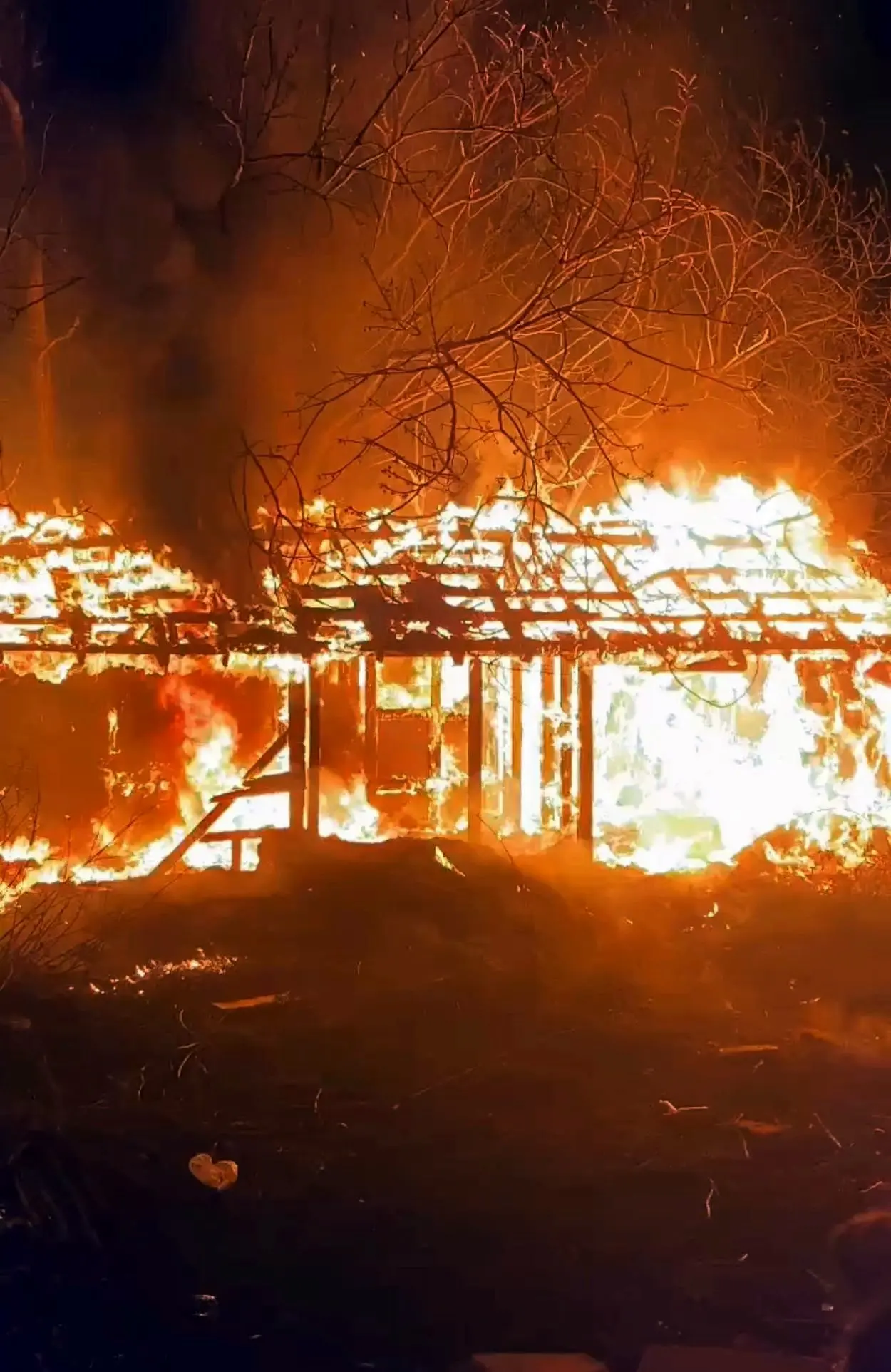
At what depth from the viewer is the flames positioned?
997 cm

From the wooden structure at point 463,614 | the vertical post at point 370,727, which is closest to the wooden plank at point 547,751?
the wooden structure at point 463,614

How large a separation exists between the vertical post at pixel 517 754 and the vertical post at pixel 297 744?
9.16 ft

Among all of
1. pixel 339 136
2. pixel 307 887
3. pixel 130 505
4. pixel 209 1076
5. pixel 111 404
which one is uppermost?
pixel 339 136

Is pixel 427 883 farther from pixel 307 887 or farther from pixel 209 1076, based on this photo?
pixel 209 1076

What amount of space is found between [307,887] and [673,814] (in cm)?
581

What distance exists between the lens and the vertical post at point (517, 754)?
12.6 metres

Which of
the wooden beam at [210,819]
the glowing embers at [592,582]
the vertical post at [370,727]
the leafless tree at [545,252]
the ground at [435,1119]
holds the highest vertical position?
the leafless tree at [545,252]

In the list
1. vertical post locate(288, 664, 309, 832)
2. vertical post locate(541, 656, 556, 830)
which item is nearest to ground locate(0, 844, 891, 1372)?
vertical post locate(288, 664, 309, 832)

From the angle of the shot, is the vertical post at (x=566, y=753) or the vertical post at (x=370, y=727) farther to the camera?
the vertical post at (x=370, y=727)

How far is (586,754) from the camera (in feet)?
35.2

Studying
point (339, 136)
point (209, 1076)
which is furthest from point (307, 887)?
point (339, 136)

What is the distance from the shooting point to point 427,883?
29.9 ft

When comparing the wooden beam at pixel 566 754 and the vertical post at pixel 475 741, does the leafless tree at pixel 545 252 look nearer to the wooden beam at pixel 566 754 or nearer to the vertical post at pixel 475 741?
the wooden beam at pixel 566 754

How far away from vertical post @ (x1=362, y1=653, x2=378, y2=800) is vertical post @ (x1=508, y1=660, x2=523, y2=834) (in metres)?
1.68
